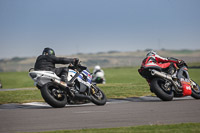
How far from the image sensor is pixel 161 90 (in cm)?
1119

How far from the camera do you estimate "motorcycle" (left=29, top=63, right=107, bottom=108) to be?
1009cm

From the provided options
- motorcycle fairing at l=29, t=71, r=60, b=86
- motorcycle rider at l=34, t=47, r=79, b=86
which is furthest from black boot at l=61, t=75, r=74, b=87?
motorcycle fairing at l=29, t=71, r=60, b=86

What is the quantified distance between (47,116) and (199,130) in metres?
3.66

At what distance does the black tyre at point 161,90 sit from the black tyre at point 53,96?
8.70 feet

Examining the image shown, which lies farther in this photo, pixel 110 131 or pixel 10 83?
pixel 10 83

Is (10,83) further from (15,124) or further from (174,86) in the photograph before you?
(15,124)

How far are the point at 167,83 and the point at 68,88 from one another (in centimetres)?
303

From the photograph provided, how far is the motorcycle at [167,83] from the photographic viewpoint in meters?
11.3

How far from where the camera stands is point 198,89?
12094 millimetres

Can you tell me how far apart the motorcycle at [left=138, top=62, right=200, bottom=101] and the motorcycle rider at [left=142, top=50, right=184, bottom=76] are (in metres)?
0.11

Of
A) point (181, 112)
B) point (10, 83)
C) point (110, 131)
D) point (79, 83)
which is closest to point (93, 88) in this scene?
point (79, 83)

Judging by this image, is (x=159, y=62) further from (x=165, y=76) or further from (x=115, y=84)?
(x=115, y=84)

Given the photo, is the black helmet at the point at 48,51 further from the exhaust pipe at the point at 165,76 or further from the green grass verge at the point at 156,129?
the green grass verge at the point at 156,129

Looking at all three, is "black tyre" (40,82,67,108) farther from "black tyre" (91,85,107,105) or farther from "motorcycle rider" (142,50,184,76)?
"motorcycle rider" (142,50,184,76)
